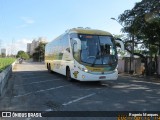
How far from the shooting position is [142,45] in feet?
126

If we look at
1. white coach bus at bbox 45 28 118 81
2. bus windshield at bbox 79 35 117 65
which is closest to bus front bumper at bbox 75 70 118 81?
white coach bus at bbox 45 28 118 81

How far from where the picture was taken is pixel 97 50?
15.5 metres

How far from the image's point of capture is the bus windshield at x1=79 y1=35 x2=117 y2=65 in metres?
15.4

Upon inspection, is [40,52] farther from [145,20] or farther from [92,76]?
[92,76]

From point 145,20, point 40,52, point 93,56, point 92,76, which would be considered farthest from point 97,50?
point 40,52

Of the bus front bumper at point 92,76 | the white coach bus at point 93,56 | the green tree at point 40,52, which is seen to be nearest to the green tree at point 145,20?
the white coach bus at point 93,56

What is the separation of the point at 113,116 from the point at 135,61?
103 ft

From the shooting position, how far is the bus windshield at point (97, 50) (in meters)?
15.4

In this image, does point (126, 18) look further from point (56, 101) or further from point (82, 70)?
point (56, 101)

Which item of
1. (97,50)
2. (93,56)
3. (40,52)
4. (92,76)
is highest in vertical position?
(40,52)

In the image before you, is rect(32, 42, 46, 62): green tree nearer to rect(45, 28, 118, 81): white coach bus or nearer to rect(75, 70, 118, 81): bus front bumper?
rect(45, 28, 118, 81): white coach bus

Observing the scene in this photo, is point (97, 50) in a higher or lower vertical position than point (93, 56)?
higher

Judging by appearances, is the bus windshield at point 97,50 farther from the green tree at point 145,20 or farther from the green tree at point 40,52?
the green tree at point 40,52

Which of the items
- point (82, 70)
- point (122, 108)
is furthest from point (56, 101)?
point (82, 70)
